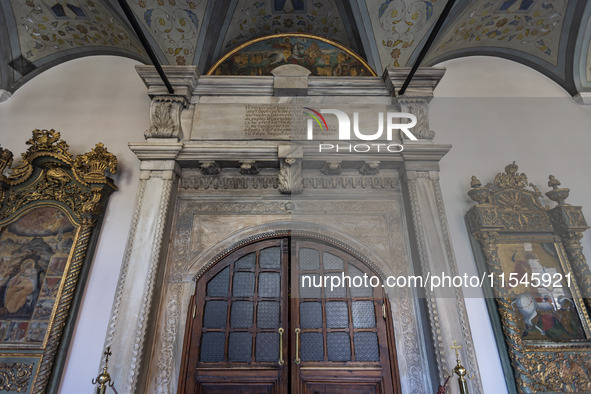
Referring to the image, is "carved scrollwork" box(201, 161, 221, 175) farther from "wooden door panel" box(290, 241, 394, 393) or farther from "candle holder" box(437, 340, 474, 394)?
"candle holder" box(437, 340, 474, 394)

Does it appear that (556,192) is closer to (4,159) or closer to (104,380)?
(104,380)

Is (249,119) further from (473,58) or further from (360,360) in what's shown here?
(473,58)

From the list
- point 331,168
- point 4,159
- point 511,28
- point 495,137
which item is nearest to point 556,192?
point 495,137

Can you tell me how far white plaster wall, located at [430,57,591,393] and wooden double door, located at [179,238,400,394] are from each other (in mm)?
1016

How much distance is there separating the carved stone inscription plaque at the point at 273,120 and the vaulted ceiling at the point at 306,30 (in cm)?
112

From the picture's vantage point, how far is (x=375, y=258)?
11.9 feet

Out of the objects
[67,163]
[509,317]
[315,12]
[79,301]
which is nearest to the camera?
[509,317]

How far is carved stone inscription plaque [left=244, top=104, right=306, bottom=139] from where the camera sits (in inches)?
153

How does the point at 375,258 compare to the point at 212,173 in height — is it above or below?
below

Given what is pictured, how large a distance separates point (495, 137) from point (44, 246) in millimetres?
5420

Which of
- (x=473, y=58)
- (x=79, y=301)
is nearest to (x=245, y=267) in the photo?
(x=79, y=301)

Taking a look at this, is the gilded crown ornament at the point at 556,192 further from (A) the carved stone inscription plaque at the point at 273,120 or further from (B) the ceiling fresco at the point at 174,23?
(B) the ceiling fresco at the point at 174,23

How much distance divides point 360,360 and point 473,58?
4454 mm

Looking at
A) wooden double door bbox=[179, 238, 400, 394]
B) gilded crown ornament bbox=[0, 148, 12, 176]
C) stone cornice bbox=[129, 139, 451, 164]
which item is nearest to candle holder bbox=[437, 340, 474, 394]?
wooden double door bbox=[179, 238, 400, 394]
